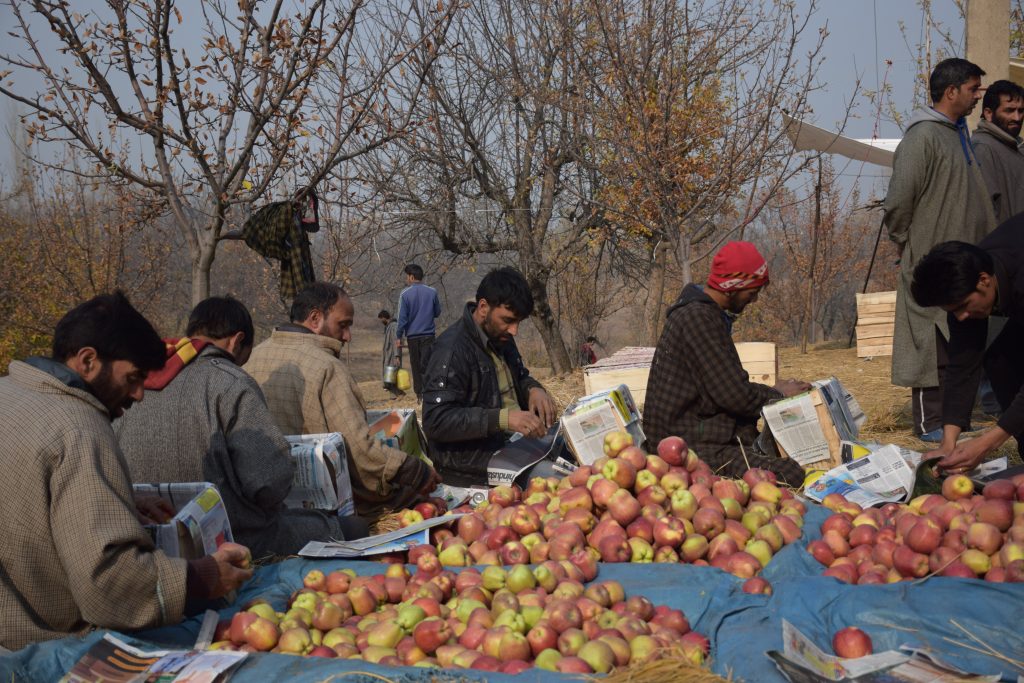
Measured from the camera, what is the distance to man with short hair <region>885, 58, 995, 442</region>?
5738 millimetres

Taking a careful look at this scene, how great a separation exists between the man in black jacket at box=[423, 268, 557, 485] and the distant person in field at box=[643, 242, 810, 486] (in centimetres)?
77

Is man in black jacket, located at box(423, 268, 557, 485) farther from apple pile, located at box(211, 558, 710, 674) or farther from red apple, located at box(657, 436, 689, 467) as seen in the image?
apple pile, located at box(211, 558, 710, 674)

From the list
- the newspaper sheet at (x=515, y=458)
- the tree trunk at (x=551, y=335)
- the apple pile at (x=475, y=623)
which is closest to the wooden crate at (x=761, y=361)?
the newspaper sheet at (x=515, y=458)

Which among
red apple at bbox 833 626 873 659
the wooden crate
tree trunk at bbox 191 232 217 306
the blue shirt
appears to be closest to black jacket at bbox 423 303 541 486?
tree trunk at bbox 191 232 217 306

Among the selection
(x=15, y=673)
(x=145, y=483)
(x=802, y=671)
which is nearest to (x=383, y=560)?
(x=145, y=483)

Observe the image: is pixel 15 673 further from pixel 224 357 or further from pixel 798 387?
pixel 798 387

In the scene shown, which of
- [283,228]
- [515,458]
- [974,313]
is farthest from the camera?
[283,228]

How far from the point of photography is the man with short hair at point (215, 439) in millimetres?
3705

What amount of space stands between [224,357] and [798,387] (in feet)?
9.88

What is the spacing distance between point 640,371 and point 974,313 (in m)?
3.61

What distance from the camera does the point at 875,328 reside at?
1167cm

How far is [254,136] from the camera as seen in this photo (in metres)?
5.52

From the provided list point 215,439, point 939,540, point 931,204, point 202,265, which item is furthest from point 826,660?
point 202,265

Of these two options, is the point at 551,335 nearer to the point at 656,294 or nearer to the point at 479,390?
the point at 656,294
